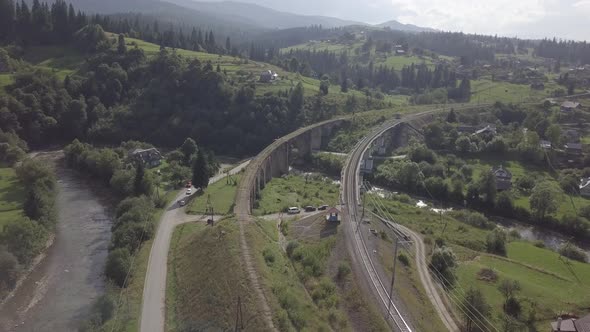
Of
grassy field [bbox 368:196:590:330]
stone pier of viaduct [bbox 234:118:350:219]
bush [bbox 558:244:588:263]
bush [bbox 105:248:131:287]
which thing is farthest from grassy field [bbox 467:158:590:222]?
bush [bbox 105:248:131:287]

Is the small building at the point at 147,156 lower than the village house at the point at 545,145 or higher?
lower

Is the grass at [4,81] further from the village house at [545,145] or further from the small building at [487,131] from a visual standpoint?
the village house at [545,145]

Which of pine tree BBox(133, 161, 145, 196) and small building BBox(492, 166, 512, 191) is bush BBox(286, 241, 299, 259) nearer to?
pine tree BBox(133, 161, 145, 196)

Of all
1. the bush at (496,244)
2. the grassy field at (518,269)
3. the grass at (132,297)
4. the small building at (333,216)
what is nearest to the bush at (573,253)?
the grassy field at (518,269)

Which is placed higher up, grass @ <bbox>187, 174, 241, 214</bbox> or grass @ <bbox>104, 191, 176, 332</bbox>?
grass @ <bbox>187, 174, 241, 214</bbox>

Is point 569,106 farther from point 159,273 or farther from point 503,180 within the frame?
point 159,273

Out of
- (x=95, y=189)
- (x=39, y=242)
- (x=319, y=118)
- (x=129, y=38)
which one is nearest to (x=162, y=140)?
(x=95, y=189)
